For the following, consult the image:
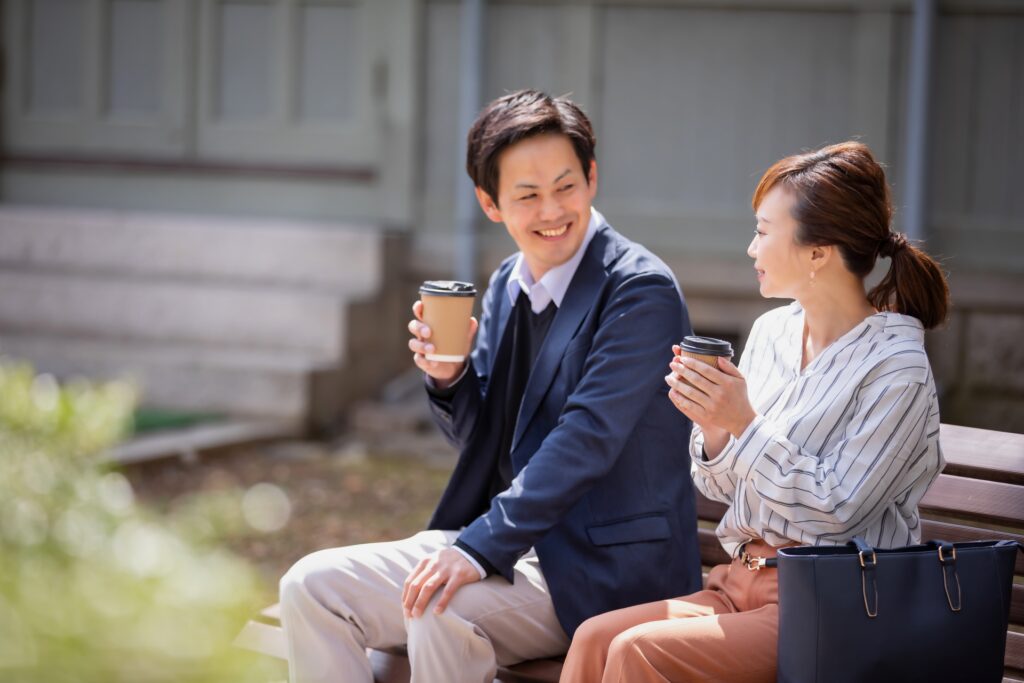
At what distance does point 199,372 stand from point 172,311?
596 mm

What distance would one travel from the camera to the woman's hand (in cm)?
251

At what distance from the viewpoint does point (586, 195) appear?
3.06 m

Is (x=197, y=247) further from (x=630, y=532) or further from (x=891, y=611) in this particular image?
(x=891, y=611)

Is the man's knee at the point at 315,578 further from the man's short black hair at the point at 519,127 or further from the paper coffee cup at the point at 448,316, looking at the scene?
the man's short black hair at the point at 519,127

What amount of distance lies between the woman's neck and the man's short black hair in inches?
25.3

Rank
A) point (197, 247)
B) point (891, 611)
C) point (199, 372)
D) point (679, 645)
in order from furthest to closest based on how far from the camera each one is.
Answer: point (197, 247)
point (199, 372)
point (679, 645)
point (891, 611)

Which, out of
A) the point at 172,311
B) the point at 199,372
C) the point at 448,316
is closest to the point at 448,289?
the point at 448,316

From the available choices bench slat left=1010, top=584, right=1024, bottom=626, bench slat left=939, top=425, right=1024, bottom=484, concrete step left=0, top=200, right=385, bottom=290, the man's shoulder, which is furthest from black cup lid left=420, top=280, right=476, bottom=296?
concrete step left=0, top=200, right=385, bottom=290

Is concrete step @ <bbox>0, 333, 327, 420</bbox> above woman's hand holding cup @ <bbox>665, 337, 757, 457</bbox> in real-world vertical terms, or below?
below

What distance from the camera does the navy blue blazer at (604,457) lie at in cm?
278

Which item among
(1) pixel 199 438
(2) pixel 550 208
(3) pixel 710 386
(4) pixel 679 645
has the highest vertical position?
(2) pixel 550 208

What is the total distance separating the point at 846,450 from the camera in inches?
98.8

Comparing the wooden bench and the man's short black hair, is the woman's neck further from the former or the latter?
the man's short black hair

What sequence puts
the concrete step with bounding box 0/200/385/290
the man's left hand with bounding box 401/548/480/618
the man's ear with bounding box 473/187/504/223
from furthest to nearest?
the concrete step with bounding box 0/200/385/290, the man's ear with bounding box 473/187/504/223, the man's left hand with bounding box 401/548/480/618
